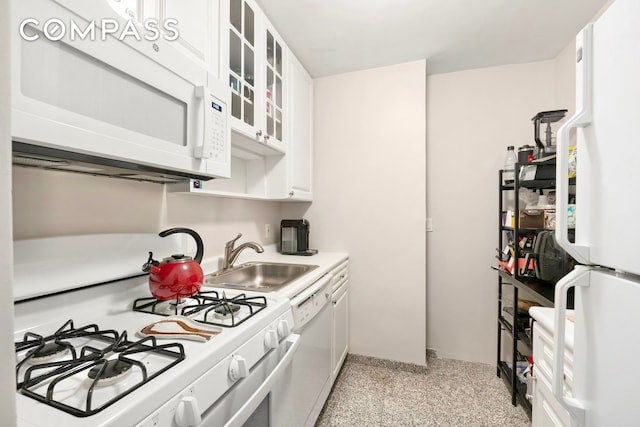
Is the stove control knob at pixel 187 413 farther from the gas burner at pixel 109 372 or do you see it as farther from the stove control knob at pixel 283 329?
the stove control knob at pixel 283 329

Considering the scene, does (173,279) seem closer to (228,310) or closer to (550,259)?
(228,310)

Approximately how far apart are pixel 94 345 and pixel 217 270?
3.04 feet

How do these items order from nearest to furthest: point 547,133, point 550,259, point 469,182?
point 550,259 → point 547,133 → point 469,182

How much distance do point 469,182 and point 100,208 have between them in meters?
2.44

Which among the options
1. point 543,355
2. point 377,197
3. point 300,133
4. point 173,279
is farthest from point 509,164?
point 173,279

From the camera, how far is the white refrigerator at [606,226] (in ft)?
1.65

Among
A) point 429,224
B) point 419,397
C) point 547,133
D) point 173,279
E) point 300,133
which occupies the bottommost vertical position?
point 419,397

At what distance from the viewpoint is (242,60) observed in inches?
58.2

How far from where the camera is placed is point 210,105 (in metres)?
0.99

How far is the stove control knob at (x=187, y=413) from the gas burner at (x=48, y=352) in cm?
32

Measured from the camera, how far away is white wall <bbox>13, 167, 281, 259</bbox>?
2.74 ft

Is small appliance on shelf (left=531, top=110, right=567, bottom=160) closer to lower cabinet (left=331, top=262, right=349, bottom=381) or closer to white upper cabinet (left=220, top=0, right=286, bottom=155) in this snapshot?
lower cabinet (left=331, top=262, right=349, bottom=381)

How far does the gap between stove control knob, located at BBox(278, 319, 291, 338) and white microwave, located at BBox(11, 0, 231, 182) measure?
0.62 metres

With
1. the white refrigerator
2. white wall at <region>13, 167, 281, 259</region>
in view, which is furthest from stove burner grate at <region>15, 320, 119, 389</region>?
the white refrigerator
